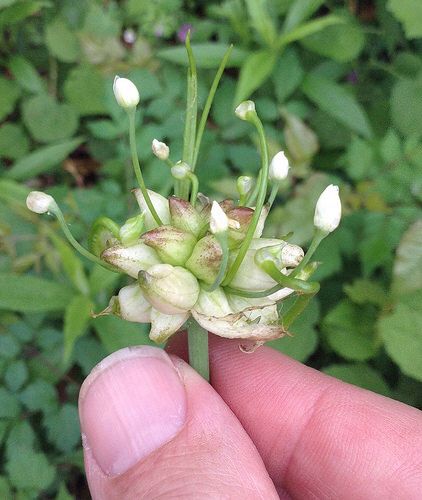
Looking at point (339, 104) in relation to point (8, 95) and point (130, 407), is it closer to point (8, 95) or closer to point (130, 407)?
point (8, 95)

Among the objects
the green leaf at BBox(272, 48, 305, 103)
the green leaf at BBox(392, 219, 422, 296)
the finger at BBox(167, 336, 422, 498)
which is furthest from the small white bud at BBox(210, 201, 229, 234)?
the green leaf at BBox(272, 48, 305, 103)

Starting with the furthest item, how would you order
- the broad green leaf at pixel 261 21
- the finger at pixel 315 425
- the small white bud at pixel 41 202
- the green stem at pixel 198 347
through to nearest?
the broad green leaf at pixel 261 21, the finger at pixel 315 425, the green stem at pixel 198 347, the small white bud at pixel 41 202

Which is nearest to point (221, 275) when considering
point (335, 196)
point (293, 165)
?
point (335, 196)

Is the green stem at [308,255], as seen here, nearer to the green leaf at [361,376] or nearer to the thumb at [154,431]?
the thumb at [154,431]

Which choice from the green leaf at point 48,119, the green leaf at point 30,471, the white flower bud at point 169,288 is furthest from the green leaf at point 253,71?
the green leaf at point 30,471

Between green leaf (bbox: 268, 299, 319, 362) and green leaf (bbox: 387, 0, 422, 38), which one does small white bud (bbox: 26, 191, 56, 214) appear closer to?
green leaf (bbox: 268, 299, 319, 362)
